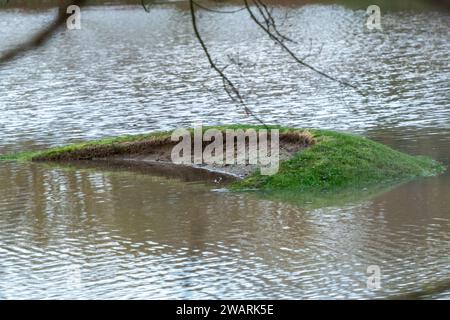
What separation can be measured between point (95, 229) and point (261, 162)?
4801mm

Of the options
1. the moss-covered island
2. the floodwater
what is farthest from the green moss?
the floodwater

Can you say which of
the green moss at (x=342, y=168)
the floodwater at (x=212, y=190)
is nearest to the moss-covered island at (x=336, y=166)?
the green moss at (x=342, y=168)

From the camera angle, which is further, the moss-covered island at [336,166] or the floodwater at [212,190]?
the moss-covered island at [336,166]

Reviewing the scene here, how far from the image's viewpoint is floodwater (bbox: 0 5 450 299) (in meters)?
14.3

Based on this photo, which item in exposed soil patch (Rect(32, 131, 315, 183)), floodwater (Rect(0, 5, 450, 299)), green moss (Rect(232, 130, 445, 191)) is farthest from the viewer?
exposed soil patch (Rect(32, 131, 315, 183))

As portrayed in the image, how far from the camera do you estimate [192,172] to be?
22734mm

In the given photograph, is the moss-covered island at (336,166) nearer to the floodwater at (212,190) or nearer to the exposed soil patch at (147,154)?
the exposed soil patch at (147,154)

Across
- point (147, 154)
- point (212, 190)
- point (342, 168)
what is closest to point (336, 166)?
point (342, 168)

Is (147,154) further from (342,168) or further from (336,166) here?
(342,168)

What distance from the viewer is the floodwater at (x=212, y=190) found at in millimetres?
Answer: 14297

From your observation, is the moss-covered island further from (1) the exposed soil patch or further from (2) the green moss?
(1) the exposed soil patch

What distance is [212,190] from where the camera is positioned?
68.0 ft

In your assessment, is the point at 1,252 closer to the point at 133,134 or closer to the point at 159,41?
the point at 133,134
